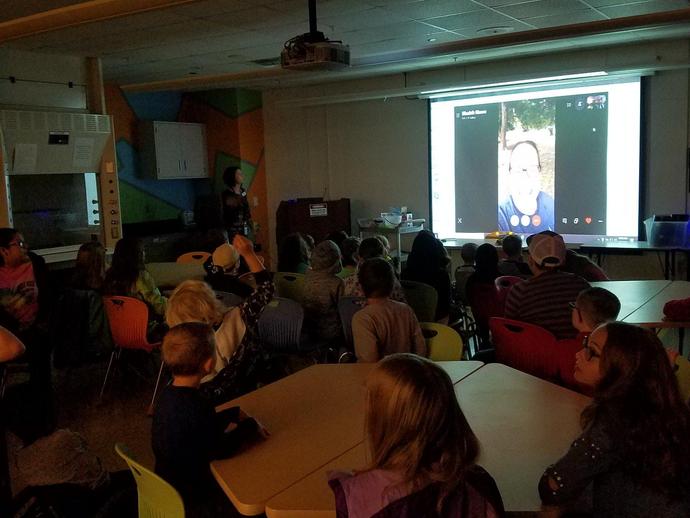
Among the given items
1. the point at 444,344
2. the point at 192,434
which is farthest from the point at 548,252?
the point at 192,434

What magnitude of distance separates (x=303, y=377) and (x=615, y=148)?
18.9 ft

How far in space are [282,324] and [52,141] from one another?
350cm

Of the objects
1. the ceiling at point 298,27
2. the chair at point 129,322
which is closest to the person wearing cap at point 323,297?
the chair at point 129,322

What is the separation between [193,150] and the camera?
30.0 feet

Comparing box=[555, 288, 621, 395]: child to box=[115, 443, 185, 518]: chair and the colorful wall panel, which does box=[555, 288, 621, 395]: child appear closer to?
box=[115, 443, 185, 518]: chair

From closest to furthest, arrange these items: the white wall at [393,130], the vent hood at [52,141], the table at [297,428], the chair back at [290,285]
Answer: the table at [297,428] < the chair back at [290,285] < the vent hood at [52,141] < the white wall at [393,130]

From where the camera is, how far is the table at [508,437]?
175 cm

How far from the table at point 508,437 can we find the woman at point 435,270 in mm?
1970

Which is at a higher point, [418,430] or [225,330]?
[418,430]

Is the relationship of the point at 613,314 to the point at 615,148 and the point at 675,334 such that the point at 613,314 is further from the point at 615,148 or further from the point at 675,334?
the point at 615,148

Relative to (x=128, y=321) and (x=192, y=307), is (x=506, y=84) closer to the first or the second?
(x=128, y=321)

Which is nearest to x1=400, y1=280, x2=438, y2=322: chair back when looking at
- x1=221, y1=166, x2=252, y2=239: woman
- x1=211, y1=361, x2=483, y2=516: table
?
x1=211, y1=361, x2=483, y2=516: table

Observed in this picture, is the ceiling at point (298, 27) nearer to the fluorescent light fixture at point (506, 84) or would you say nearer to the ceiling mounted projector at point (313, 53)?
the fluorescent light fixture at point (506, 84)

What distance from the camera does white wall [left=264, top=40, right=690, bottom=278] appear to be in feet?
22.4
